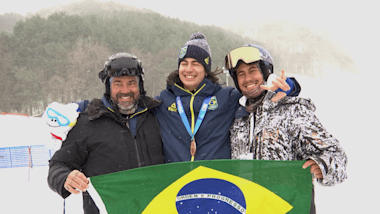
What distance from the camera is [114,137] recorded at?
255cm

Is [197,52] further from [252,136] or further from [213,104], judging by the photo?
[252,136]

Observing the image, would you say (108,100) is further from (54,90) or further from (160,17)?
(160,17)

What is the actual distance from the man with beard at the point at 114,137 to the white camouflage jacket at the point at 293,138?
0.98m

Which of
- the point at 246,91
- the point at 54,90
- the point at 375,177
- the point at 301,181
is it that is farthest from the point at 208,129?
the point at 54,90

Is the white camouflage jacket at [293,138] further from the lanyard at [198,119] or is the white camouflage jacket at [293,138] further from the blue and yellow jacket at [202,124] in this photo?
the lanyard at [198,119]

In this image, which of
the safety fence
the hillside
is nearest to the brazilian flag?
the safety fence

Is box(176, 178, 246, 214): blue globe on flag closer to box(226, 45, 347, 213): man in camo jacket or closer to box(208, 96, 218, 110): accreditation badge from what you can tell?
box(226, 45, 347, 213): man in camo jacket

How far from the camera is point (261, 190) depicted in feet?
6.88

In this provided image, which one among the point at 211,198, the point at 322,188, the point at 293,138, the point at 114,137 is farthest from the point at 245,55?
the point at 322,188

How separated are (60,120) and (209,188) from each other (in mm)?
1504

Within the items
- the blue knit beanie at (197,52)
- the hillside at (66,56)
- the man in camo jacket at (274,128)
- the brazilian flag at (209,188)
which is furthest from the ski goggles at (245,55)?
the hillside at (66,56)

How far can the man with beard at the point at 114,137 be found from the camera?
2.53 m

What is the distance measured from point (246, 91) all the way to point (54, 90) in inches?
1492

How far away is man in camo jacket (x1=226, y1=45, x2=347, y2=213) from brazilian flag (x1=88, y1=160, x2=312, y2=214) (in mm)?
128
